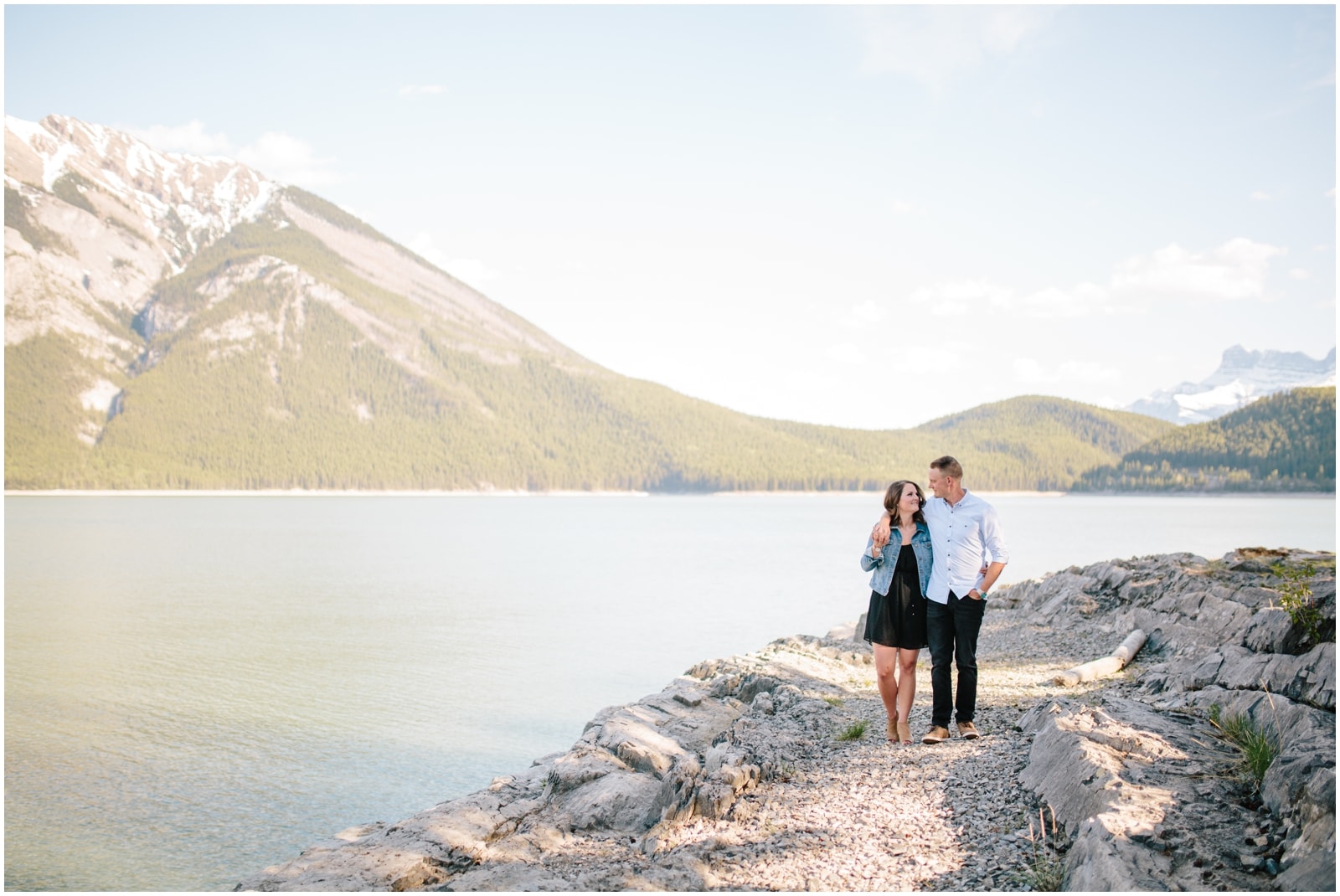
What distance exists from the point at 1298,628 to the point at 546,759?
324 inches

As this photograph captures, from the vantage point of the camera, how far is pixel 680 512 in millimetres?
116250

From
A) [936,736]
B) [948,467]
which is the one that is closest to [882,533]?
[948,467]

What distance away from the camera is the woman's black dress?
299 inches

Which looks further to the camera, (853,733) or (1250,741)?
(853,733)

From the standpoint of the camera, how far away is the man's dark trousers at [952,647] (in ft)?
24.4

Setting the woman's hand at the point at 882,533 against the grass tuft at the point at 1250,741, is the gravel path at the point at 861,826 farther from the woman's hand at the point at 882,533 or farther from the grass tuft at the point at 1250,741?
the woman's hand at the point at 882,533

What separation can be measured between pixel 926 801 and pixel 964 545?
2095mm

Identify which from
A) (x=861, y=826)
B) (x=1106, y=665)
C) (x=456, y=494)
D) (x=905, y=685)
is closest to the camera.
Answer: (x=861, y=826)

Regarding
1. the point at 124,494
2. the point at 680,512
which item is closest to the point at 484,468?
the point at 124,494

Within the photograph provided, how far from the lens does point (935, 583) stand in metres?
7.51

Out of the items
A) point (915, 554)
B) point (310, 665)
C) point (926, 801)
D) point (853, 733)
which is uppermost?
point (915, 554)

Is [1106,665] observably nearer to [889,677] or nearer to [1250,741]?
[889,677]

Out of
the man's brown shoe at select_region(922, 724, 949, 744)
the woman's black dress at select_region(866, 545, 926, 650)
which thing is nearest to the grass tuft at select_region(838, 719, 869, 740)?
the man's brown shoe at select_region(922, 724, 949, 744)

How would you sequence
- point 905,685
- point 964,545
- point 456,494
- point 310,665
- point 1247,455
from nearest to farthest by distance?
point 964,545 → point 905,685 → point 310,665 → point 1247,455 → point 456,494
